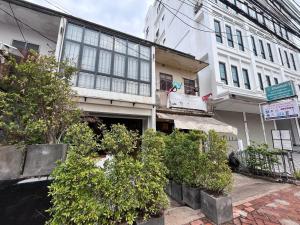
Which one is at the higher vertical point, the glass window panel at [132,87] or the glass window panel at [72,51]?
the glass window panel at [72,51]

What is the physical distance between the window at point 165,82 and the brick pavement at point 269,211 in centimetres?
841

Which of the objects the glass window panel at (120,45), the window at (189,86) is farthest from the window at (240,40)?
the glass window panel at (120,45)

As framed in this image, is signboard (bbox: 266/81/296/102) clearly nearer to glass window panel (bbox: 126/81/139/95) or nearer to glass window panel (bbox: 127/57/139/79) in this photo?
glass window panel (bbox: 126/81/139/95)

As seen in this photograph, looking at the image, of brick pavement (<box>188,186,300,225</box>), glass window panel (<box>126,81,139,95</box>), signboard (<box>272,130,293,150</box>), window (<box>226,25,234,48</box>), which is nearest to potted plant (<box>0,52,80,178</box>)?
glass window panel (<box>126,81,139,95</box>)

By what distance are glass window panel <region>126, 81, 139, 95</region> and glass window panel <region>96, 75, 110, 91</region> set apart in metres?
1.06

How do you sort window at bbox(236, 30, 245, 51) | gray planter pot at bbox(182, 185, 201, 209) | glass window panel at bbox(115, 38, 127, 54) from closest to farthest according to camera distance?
gray planter pot at bbox(182, 185, 201, 209) → glass window panel at bbox(115, 38, 127, 54) → window at bbox(236, 30, 245, 51)

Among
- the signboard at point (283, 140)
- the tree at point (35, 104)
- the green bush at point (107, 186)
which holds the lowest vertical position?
the green bush at point (107, 186)

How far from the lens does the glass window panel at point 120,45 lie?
880 centimetres

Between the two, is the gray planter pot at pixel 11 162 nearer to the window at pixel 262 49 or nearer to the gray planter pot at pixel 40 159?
the gray planter pot at pixel 40 159

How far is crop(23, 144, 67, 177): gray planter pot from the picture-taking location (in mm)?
3513

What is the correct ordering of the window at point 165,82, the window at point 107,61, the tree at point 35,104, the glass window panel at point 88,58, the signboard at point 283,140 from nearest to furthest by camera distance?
the tree at point 35,104, the signboard at point 283,140, the window at point 107,61, the glass window panel at point 88,58, the window at point 165,82

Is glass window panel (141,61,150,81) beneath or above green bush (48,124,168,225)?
above

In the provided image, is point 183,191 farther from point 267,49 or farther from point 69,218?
point 267,49

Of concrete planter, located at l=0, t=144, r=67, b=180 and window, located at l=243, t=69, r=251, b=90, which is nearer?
concrete planter, located at l=0, t=144, r=67, b=180
